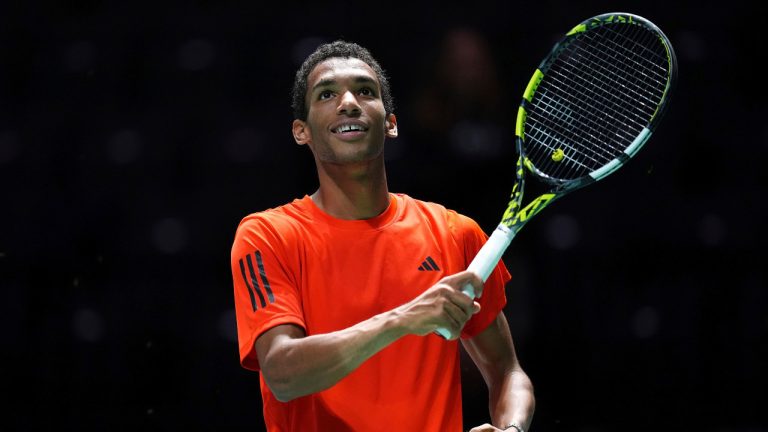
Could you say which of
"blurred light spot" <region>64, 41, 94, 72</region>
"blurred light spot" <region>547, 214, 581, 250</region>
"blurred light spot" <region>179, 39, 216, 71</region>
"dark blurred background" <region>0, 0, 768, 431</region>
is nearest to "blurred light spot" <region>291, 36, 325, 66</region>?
"dark blurred background" <region>0, 0, 768, 431</region>

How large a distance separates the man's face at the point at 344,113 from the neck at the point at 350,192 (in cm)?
3

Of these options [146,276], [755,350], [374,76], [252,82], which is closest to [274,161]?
[252,82]

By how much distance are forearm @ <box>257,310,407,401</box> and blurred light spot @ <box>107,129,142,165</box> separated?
1.66 m

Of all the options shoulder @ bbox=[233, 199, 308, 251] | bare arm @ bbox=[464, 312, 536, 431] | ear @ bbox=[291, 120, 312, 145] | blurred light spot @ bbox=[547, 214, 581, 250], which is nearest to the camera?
shoulder @ bbox=[233, 199, 308, 251]

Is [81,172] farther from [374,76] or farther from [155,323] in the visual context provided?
[374,76]

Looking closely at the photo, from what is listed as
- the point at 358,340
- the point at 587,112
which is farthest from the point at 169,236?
the point at 358,340

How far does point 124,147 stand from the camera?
3.47 m

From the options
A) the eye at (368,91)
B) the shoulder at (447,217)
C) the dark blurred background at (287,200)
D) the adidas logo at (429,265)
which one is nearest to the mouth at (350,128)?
the eye at (368,91)

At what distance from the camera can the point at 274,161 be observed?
3543 millimetres

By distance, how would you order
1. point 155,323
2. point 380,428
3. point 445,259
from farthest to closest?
1. point 155,323
2. point 445,259
3. point 380,428

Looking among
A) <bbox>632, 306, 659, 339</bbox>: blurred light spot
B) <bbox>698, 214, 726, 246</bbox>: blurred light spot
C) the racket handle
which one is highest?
the racket handle

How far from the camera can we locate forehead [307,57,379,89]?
237 cm

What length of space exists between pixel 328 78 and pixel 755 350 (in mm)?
1995

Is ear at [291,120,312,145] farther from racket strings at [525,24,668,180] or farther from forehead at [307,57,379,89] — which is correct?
racket strings at [525,24,668,180]
